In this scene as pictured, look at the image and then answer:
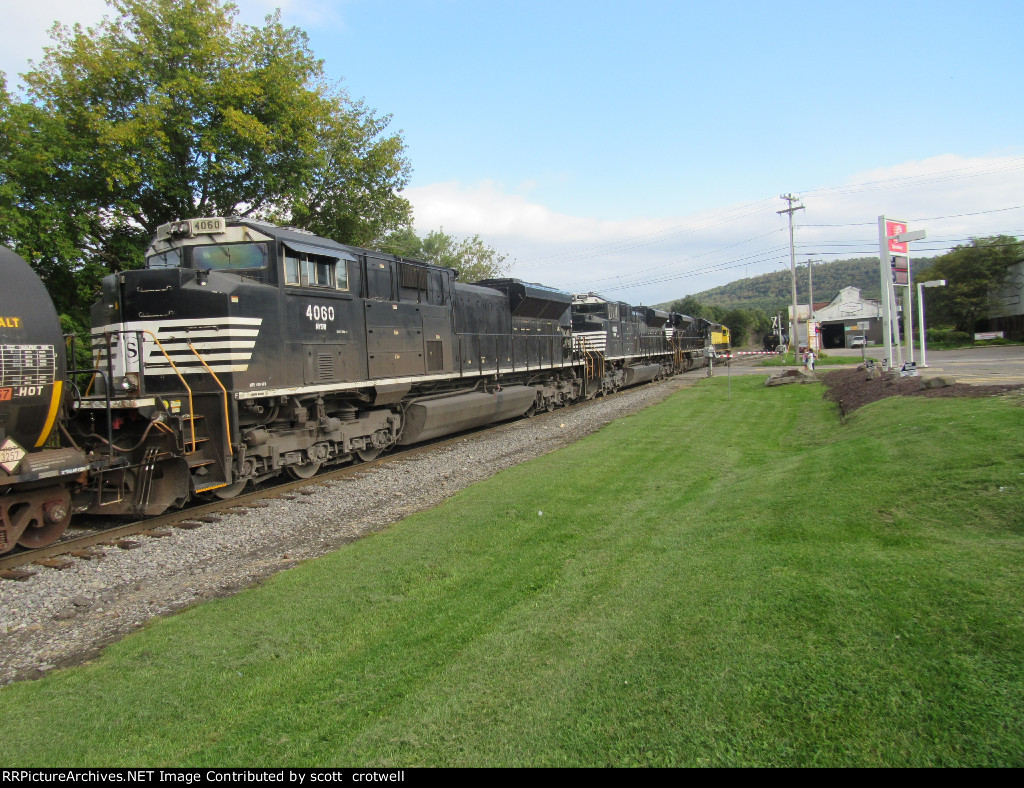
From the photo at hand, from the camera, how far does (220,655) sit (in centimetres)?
440

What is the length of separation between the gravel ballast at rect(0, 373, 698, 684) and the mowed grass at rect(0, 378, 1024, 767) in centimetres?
57

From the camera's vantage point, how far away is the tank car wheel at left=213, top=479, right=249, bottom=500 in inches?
368

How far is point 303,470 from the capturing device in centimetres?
1074

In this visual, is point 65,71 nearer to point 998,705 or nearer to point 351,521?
point 351,521

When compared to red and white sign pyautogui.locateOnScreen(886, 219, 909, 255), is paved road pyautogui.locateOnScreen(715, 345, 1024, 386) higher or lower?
lower

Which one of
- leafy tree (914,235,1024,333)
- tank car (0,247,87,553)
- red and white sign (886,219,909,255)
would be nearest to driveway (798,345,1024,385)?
red and white sign (886,219,909,255)

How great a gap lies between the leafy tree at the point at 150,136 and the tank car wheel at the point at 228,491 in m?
12.2

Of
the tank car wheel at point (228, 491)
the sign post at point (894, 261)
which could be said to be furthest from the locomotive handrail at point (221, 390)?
the sign post at point (894, 261)

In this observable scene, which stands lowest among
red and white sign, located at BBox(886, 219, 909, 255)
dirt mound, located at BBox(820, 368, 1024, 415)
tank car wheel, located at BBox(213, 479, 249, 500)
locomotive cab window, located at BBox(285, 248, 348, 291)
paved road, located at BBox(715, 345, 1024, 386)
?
tank car wheel, located at BBox(213, 479, 249, 500)

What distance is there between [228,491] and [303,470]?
4.98 ft

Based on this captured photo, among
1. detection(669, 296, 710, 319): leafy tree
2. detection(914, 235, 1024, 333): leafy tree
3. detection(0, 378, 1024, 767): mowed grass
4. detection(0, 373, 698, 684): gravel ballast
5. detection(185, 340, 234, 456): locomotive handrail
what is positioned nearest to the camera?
detection(0, 378, 1024, 767): mowed grass

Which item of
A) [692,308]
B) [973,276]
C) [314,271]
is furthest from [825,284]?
[314,271]

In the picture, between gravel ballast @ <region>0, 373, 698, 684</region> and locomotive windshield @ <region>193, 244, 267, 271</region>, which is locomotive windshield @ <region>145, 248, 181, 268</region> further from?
gravel ballast @ <region>0, 373, 698, 684</region>

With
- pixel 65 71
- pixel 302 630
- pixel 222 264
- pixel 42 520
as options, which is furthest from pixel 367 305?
pixel 65 71
